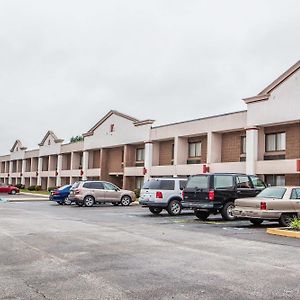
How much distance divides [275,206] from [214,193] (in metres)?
3.53

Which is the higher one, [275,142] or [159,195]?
[275,142]

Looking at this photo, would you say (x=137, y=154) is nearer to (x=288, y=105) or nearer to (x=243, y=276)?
(x=288, y=105)

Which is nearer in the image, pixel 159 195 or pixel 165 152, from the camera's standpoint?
pixel 159 195

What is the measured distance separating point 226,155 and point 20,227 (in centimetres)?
2346

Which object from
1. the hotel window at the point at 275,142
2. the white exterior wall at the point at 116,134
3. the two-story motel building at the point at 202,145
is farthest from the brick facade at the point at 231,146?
the white exterior wall at the point at 116,134

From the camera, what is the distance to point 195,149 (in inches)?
1606

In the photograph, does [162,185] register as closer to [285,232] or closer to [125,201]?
[125,201]

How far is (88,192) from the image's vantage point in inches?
1209

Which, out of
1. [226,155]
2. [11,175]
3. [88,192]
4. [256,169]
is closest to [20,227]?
[88,192]

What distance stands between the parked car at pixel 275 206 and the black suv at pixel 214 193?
235cm

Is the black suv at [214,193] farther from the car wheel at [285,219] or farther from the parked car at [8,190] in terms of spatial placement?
the parked car at [8,190]

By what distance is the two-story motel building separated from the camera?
31.4 meters

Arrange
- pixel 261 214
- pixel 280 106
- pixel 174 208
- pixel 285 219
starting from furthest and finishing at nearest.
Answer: pixel 280 106, pixel 174 208, pixel 285 219, pixel 261 214

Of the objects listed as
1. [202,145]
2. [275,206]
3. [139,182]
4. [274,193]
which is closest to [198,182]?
[274,193]
